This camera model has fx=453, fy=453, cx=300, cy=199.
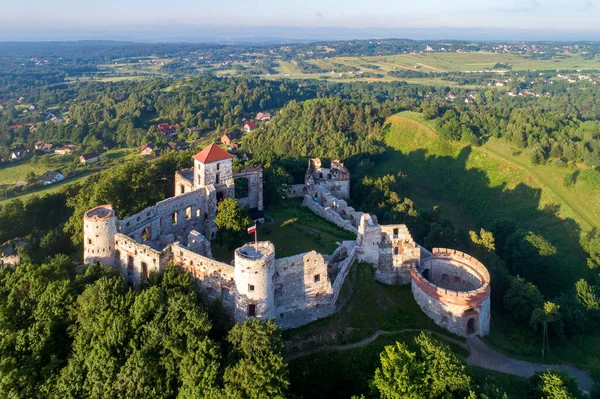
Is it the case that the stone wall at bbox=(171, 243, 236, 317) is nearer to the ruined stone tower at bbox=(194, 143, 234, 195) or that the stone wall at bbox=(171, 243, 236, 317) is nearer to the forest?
the forest

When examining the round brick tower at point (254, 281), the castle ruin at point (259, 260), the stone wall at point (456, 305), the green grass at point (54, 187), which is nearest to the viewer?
the round brick tower at point (254, 281)

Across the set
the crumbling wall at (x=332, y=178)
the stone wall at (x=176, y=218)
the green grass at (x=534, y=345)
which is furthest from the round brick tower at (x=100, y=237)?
the green grass at (x=534, y=345)

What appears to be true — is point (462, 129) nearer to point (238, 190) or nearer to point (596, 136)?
point (596, 136)

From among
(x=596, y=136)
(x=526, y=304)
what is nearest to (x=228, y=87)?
(x=596, y=136)

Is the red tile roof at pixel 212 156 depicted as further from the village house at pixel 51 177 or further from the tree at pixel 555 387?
the village house at pixel 51 177

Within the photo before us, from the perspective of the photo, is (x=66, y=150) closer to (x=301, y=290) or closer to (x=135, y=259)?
(x=135, y=259)

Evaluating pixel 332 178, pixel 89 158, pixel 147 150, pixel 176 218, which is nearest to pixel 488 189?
pixel 332 178

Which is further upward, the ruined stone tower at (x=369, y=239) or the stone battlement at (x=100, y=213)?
the stone battlement at (x=100, y=213)

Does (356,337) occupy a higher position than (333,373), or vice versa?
(356,337)
